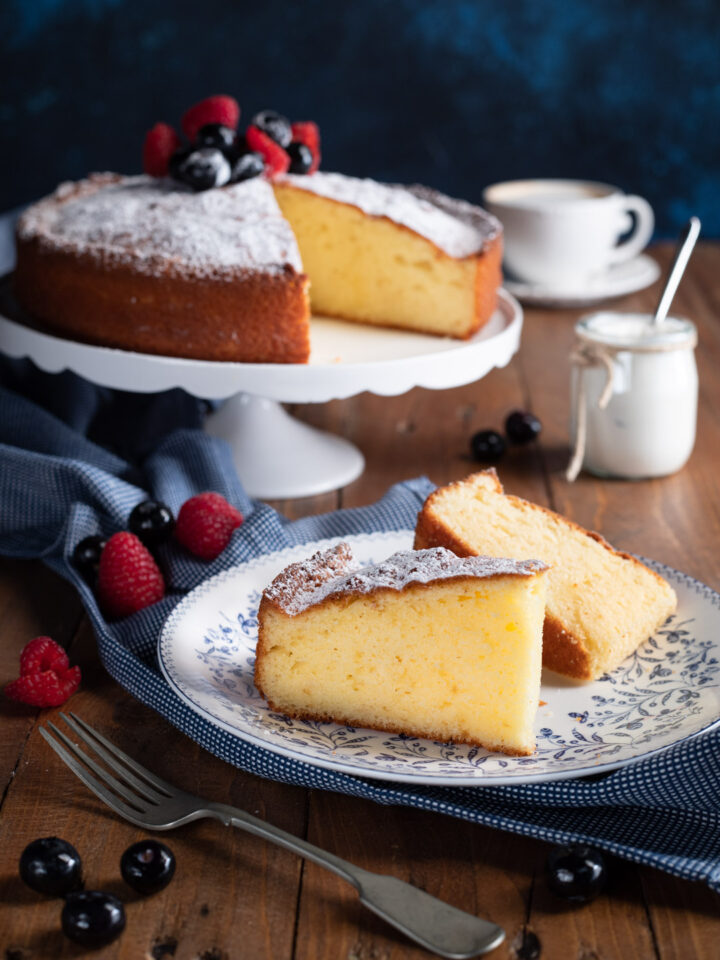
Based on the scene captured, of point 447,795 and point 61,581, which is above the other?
point 447,795

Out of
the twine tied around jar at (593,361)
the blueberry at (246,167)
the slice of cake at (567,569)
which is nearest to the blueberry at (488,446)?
the twine tied around jar at (593,361)

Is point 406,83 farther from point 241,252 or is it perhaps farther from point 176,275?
point 176,275

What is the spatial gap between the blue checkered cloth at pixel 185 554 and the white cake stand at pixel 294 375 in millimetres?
149

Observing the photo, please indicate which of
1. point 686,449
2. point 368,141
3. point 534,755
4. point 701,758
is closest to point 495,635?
point 534,755

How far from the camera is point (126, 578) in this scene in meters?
2.04

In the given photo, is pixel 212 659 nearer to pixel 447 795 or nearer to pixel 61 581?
pixel 447 795

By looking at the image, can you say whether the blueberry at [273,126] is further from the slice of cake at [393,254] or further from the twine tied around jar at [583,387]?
the twine tied around jar at [583,387]

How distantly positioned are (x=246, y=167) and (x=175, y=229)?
0.33 meters

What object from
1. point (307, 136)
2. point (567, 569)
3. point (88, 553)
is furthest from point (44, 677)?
point (307, 136)

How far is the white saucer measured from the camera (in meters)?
3.97

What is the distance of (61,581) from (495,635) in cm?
107

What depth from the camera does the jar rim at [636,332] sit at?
2.58 m

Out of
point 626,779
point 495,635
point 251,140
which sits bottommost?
point 626,779

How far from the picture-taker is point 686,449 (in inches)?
108
